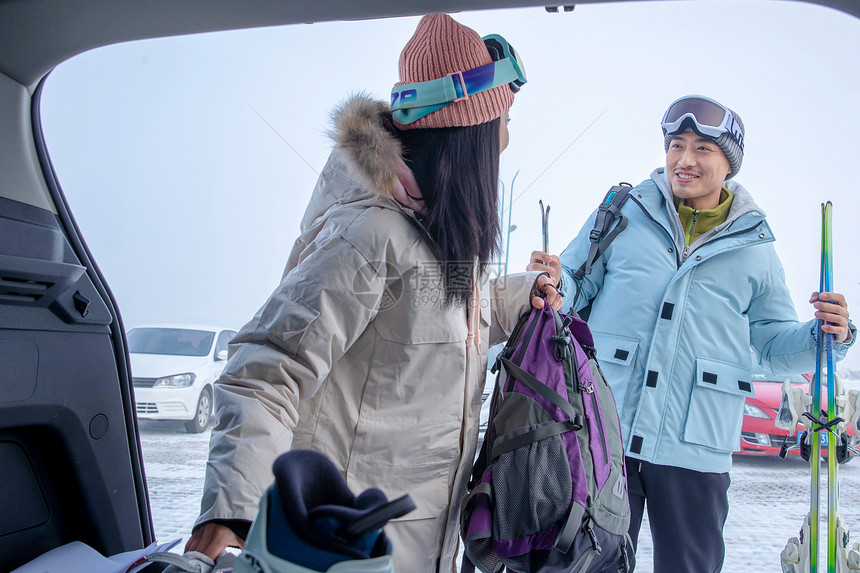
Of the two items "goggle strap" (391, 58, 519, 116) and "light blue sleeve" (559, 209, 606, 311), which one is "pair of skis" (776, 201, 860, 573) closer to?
"light blue sleeve" (559, 209, 606, 311)

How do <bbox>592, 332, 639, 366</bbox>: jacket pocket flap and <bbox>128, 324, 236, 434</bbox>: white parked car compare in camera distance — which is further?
<bbox>128, 324, 236, 434</bbox>: white parked car

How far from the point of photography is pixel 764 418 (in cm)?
257

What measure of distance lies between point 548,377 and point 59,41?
1.29 meters

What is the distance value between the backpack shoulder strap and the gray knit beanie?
285mm

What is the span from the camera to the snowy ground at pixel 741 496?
2.39 m

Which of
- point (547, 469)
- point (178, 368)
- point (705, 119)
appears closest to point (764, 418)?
point (705, 119)

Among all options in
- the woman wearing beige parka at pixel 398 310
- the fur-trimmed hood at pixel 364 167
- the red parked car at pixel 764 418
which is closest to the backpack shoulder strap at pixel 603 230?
the woman wearing beige parka at pixel 398 310

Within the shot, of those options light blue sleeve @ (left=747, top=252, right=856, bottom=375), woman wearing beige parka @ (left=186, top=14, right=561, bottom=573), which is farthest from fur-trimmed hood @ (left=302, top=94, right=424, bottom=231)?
light blue sleeve @ (left=747, top=252, right=856, bottom=375)

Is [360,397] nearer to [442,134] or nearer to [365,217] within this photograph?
[365,217]

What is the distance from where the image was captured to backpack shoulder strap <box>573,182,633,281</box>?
1732 millimetres

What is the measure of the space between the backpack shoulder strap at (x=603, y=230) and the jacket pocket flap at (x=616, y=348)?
22cm

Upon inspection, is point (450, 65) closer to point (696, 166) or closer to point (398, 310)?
point (398, 310)

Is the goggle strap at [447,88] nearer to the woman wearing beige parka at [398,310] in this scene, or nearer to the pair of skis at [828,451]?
the woman wearing beige parka at [398,310]

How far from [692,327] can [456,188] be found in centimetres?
97
